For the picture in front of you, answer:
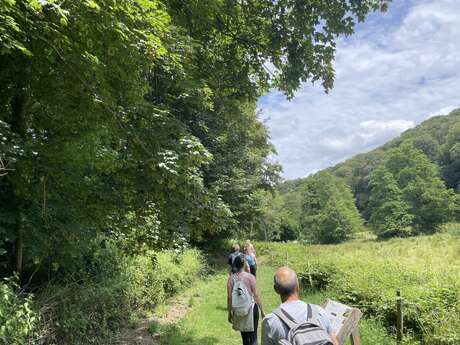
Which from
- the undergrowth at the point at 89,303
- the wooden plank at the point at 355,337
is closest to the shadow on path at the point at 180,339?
the undergrowth at the point at 89,303

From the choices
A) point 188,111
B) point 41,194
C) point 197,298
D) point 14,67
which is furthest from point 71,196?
point 188,111

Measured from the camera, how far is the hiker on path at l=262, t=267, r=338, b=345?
2.49m

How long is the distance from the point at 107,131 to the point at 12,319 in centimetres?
293

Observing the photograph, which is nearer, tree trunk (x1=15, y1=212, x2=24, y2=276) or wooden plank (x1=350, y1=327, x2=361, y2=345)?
wooden plank (x1=350, y1=327, x2=361, y2=345)

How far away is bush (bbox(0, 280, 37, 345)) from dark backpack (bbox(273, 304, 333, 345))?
3689mm

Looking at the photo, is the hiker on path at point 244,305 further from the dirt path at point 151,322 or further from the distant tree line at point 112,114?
the dirt path at point 151,322

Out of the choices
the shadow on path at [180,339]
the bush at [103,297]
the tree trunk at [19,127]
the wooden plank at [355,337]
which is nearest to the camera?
the wooden plank at [355,337]

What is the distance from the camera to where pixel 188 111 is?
1884 cm

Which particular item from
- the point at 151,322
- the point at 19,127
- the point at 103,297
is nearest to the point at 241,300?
the point at 103,297

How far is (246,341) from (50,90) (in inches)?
193

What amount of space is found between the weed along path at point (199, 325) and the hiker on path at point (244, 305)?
246cm

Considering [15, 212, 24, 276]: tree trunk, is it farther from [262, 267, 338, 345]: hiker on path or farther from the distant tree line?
[262, 267, 338, 345]: hiker on path

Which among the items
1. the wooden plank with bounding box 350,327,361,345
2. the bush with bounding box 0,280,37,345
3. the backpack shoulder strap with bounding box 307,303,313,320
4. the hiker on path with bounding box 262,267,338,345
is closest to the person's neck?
the hiker on path with bounding box 262,267,338,345

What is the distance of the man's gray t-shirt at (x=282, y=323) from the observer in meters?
2.64
